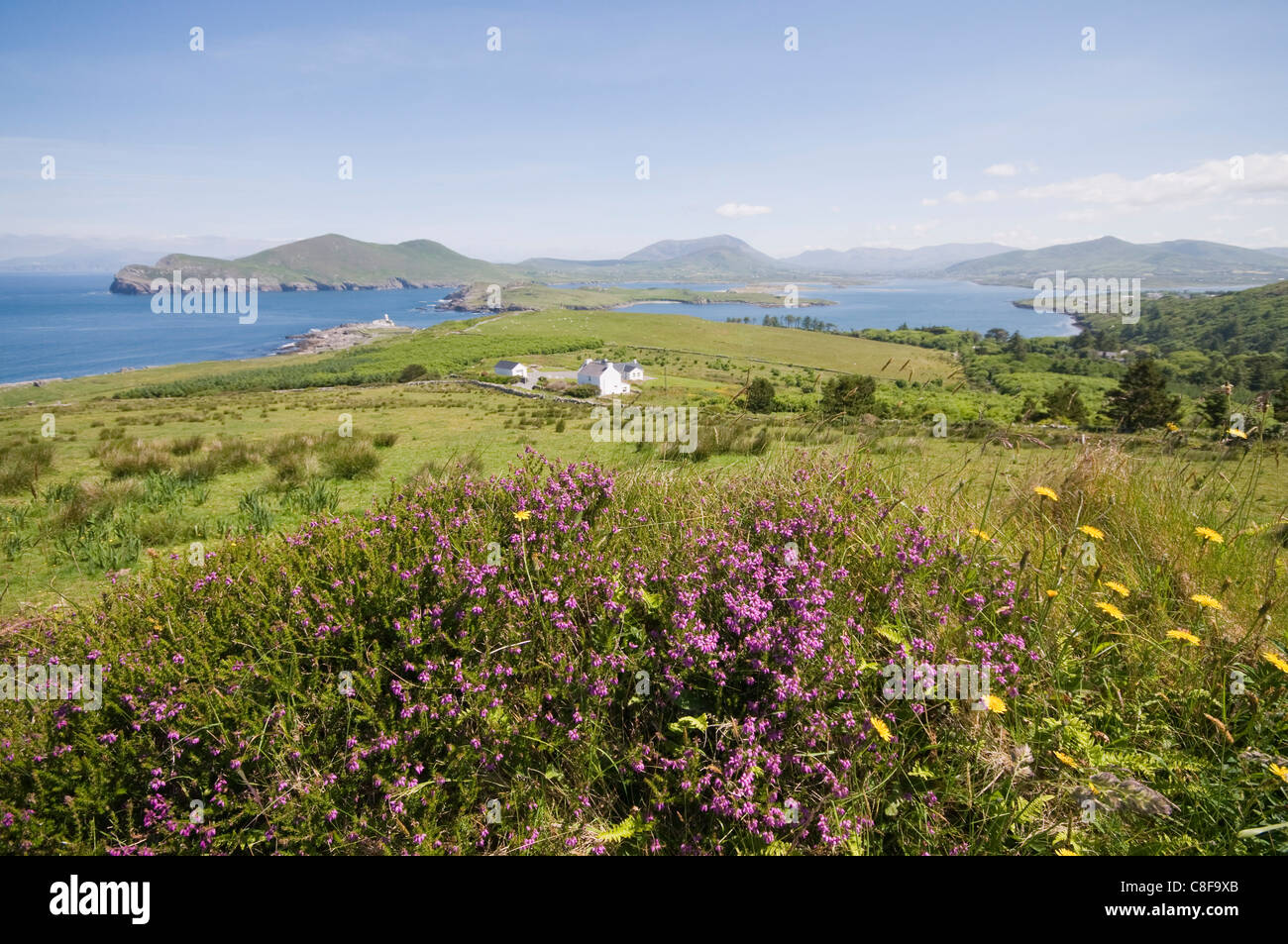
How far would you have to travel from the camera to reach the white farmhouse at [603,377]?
67.1 meters

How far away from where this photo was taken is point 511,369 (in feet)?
283

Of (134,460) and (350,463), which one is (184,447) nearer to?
(134,460)

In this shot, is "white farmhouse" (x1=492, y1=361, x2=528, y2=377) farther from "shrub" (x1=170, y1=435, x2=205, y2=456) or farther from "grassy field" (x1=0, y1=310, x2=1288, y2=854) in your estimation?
"grassy field" (x1=0, y1=310, x2=1288, y2=854)

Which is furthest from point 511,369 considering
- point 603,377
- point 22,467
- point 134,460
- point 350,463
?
point 350,463

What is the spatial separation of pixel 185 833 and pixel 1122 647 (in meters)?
4.85

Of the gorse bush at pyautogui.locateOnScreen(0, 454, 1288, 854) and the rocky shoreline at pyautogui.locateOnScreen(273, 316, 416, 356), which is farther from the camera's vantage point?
the rocky shoreline at pyautogui.locateOnScreen(273, 316, 416, 356)

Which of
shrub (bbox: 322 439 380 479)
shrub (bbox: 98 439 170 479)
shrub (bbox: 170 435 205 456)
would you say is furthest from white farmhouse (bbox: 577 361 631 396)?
shrub (bbox: 322 439 380 479)

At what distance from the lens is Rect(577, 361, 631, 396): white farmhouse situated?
67088 mm

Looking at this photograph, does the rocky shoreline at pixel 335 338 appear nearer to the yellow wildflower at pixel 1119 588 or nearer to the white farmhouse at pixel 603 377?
the white farmhouse at pixel 603 377

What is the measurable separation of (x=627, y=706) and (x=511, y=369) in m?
86.3

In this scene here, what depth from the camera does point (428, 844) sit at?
2.52 m

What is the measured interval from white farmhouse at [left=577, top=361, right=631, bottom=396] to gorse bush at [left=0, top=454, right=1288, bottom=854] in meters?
59.7
